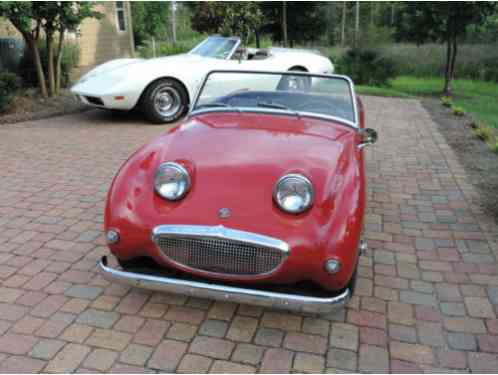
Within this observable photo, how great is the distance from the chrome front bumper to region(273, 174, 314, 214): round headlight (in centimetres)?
47

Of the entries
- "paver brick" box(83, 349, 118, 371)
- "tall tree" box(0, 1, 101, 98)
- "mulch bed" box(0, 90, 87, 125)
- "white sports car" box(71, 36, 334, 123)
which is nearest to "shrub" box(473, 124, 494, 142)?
"white sports car" box(71, 36, 334, 123)

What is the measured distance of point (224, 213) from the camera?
2.58 meters

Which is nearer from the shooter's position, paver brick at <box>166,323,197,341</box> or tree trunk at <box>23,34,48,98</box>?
paver brick at <box>166,323,197,341</box>

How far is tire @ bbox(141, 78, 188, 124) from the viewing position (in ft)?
25.7

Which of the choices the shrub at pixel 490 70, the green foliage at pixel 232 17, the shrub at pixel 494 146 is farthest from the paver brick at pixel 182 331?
the shrub at pixel 490 70

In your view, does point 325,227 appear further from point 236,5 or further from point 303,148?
point 236,5

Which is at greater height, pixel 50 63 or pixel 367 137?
pixel 50 63

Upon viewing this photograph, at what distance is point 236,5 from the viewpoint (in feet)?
46.4

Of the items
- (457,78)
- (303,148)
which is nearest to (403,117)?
(303,148)

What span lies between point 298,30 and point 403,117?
1040cm

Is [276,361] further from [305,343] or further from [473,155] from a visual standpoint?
[473,155]

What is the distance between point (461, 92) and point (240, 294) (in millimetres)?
13954

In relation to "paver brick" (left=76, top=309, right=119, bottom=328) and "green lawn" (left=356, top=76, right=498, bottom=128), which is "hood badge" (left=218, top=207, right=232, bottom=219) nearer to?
"paver brick" (left=76, top=309, right=119, bottom=328)

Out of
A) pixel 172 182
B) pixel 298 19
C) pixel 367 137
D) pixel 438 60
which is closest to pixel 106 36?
pixel 298 19
